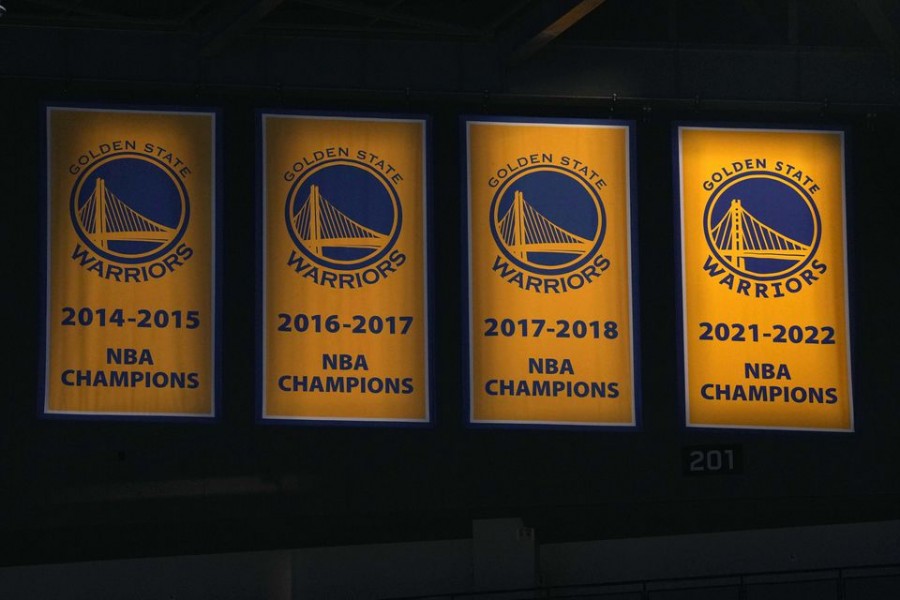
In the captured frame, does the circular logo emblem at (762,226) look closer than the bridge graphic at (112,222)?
No

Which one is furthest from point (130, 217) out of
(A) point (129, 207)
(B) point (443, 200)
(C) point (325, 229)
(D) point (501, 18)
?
(D) point (501, 18)

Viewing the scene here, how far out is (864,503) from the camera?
510 inches

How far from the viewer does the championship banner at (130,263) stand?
10.6 meters

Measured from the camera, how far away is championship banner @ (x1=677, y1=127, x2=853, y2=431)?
36.4ft

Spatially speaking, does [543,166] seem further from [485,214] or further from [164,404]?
[164,404]

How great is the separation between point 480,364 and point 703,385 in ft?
5.90

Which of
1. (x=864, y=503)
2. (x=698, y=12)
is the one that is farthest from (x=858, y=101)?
(x=864, y=503)

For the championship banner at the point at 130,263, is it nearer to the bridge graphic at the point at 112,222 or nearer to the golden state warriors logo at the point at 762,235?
the bridge graphic at the point at 112,222

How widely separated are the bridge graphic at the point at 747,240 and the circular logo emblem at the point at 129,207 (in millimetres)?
4288

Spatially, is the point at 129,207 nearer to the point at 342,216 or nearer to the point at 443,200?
the point at 342,216

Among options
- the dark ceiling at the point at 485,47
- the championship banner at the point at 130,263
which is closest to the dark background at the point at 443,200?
the dark ceiling at the point at 485,47

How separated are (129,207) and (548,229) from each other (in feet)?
10.8

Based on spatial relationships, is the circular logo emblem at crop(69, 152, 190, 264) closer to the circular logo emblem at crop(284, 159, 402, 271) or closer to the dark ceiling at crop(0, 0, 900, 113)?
the dark ceiling at crop(0, 0, 900, 113)

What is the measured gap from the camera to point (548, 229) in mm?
11188
